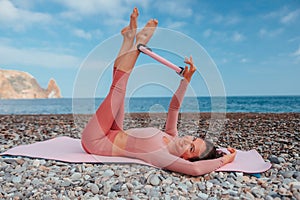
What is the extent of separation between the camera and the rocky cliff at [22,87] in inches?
3504

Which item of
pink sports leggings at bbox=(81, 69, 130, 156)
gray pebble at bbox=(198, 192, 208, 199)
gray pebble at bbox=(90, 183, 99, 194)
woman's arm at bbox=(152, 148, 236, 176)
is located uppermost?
pink sports leggings at bbox=(81, 69, 130, 156)

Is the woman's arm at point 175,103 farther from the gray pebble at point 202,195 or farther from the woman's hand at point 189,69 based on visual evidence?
the gray pebble at point 202,195

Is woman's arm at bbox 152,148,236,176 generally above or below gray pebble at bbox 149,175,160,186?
above

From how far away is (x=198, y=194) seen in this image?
3.43 meters

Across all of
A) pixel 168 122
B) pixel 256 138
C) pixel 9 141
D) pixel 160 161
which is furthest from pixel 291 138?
pixel 9 141

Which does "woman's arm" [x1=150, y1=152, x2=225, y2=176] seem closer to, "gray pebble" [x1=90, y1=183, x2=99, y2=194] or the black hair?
the black hair

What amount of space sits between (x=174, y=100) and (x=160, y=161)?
1080 mm

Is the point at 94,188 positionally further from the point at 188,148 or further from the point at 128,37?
the point at 128,37

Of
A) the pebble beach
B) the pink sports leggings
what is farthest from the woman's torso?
the pebble beach

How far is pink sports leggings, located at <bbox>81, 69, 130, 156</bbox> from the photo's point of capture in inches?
159

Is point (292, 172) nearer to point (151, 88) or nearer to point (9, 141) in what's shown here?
point (151, 88)

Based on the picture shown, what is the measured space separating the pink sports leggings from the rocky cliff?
3578 inches

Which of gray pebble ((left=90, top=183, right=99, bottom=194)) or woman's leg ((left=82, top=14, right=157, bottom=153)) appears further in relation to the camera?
woman's leg ((left=82, top=14, right=157, bottom=153))

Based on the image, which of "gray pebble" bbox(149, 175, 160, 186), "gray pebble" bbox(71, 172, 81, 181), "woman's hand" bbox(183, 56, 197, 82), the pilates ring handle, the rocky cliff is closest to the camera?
"gray pebble" bbox(149, 175, 160, 186)
